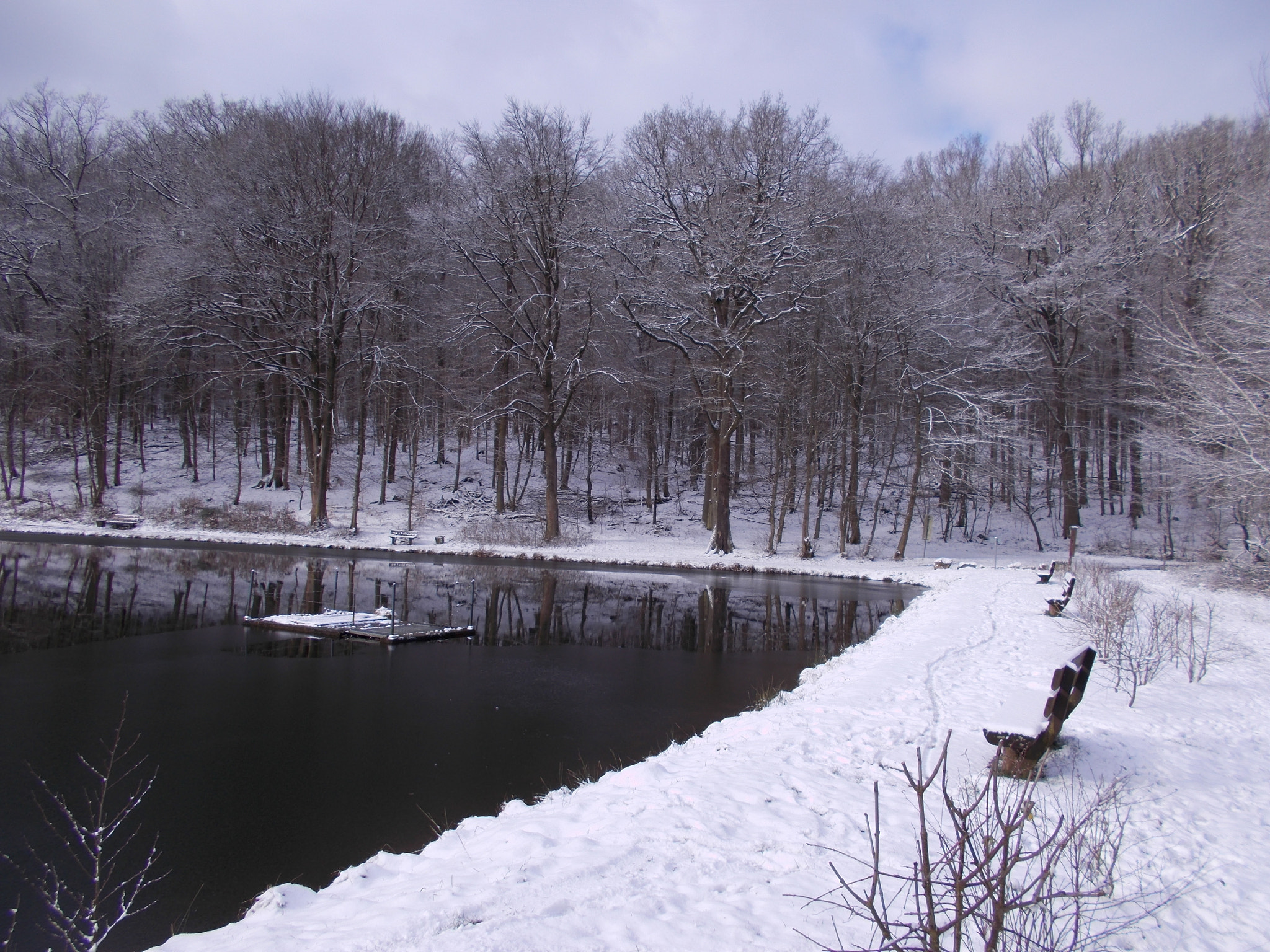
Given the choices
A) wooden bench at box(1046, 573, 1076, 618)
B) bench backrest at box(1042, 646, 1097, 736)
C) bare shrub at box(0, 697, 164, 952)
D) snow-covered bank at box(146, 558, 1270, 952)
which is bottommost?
bare shrub at box(0, 697, 164, 952)

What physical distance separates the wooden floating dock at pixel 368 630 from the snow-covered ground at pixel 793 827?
691 cm

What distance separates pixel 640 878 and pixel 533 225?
89.7ft

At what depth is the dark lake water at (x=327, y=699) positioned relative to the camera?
19.1 ft

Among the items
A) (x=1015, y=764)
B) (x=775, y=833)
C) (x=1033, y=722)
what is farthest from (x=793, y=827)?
(x=1033, y=722)

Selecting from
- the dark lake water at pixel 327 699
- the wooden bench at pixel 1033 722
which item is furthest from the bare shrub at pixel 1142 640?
the dark lake water at pixel 327 699

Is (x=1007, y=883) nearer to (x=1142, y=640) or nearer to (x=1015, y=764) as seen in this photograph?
(x=1015, y=764)

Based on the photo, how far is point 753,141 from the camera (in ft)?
84.8

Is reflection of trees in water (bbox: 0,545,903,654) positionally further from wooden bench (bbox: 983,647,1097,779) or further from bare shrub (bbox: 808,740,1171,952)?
bare shrub (bbox: 808,740,1171,952)

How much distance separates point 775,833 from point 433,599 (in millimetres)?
13879

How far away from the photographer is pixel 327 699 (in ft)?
31.4

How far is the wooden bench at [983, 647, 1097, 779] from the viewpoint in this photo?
5.24m

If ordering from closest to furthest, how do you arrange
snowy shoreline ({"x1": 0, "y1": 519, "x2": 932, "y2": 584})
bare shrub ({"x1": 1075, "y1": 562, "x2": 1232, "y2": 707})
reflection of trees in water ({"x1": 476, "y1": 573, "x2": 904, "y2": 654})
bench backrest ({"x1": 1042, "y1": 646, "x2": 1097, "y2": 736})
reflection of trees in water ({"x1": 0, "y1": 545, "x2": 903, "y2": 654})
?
bench backrest ({"x1": 1042, "y1": 646, "x2": 1097, "y2": 736}) → bare shrub ({"x1": 1075, "y1": 562, "x2": 1232, "y2": 707}) → reflection of trees in water ({"x1": 0, "y1": 545, "x2": 903, "y2": 654}) → reflection of trees in water ({"x1": 476, "y1": 573, "x2": 904, "y2": 654}) → snowy shoreline ({"x1": 0, "y1": 519, "x2": 932, "y2": 584})

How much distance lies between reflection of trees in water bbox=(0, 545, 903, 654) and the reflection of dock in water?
643mm

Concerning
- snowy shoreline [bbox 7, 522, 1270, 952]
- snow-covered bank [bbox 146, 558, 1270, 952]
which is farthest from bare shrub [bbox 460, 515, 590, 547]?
snow-covered bank [bbox 146, 558, 1270, 952]
